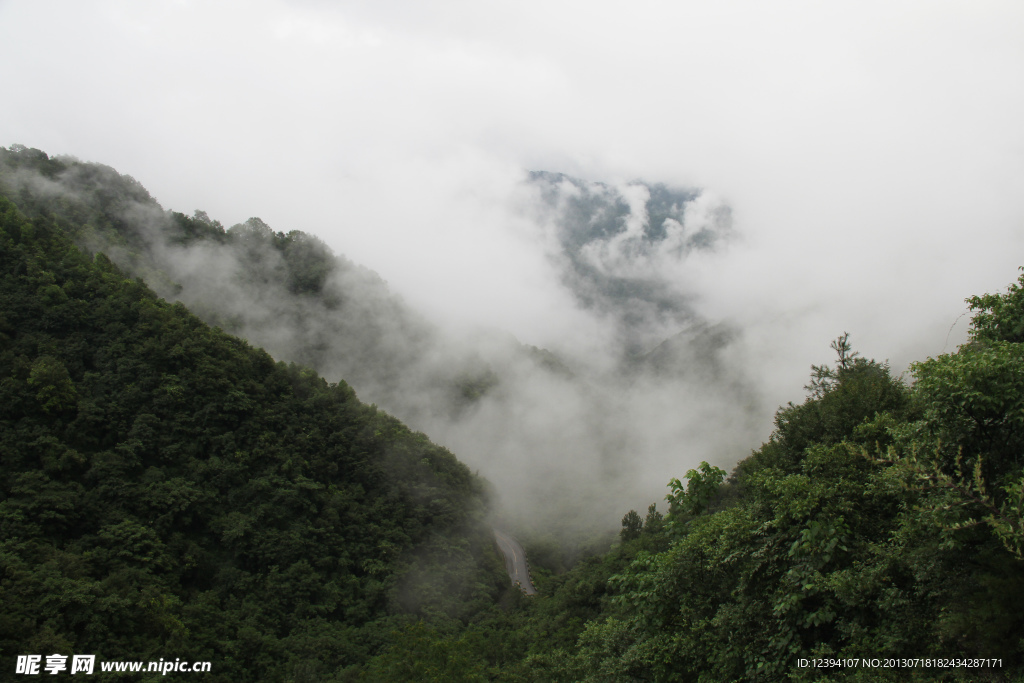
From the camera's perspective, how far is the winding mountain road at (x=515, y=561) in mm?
57281

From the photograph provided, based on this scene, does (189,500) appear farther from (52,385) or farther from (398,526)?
(398,526)

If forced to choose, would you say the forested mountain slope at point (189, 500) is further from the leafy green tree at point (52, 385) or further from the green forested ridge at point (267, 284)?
the green forested ridge at point (267, 284)

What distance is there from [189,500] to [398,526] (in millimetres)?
17272

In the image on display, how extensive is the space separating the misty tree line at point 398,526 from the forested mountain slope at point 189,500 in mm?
162

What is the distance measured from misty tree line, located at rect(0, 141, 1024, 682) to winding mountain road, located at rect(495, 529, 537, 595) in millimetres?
2316

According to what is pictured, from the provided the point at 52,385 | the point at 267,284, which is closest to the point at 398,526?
the point at 52,385

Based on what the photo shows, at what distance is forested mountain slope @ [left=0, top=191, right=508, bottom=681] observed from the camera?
92.5ft

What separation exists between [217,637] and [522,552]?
40.3 m

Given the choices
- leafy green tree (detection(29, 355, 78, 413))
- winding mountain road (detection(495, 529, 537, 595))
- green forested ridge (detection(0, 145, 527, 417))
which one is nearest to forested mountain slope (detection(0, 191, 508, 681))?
leafy green tree (detection(29, 355, 78, 413))

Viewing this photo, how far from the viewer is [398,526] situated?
4688cm

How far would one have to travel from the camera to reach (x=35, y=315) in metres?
38.6

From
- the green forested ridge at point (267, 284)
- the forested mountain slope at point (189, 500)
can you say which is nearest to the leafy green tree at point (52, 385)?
the forested mountain slope at point (189, 500)

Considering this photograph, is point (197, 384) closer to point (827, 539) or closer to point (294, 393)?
point (294, 393)

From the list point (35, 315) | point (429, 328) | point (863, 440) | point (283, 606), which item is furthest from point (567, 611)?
point (429, 328)
